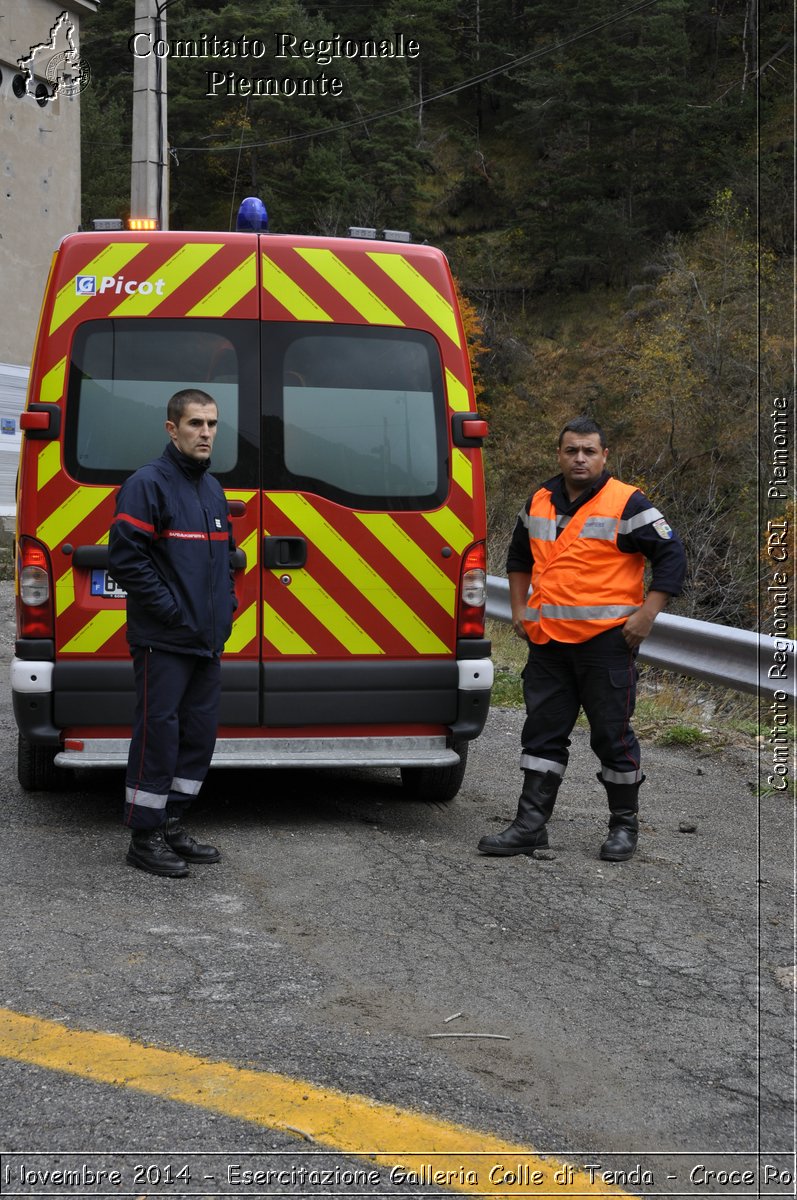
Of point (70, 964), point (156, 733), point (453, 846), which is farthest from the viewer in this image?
point (453, 846)

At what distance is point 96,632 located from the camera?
549 centimetres

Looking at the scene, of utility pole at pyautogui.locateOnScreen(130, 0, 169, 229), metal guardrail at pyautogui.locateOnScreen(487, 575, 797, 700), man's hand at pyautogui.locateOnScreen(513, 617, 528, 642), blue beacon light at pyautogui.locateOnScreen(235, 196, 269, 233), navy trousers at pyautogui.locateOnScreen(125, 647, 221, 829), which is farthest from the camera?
utility pole at pyautogui.locateOnScreen(130, 0, 169, 229)

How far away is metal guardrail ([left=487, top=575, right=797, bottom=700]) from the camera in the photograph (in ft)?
21.2

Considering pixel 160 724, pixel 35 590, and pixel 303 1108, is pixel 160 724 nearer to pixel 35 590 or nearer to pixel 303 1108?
pixel 35 590

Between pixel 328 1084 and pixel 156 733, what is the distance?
2.12 m

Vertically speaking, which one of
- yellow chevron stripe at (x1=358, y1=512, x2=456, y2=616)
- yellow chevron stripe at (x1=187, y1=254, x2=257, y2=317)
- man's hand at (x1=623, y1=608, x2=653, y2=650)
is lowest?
man's hand at (x1=623, y1=608, x2=653, y2=650)

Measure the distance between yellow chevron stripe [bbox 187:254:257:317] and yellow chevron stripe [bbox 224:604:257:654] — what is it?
49.7 inches

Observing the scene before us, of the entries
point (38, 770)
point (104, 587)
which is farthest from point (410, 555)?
point (38, 770)

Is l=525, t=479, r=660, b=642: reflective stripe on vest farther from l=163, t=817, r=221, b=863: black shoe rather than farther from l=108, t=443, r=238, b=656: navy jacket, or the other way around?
l=163, t=817, r=221, b=863: black shoe

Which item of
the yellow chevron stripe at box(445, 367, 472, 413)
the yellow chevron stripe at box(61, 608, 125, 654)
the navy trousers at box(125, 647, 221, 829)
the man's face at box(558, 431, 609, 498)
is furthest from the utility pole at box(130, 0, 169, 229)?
the navy trousers at box(125, 647, 221, 829)

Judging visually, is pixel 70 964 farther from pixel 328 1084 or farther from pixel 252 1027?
pixel 328 1084

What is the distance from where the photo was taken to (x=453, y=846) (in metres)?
5.46

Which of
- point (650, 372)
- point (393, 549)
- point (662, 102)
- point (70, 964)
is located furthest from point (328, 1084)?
point (662, 102)

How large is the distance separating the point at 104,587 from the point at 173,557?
0.70 meters
